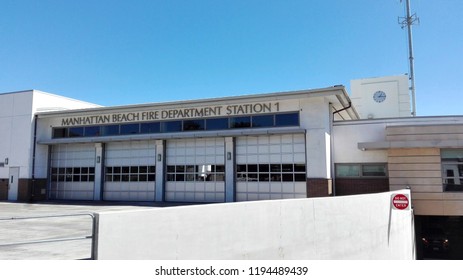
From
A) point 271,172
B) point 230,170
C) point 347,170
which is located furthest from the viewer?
point 230,170

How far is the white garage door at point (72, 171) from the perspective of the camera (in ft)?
77.6

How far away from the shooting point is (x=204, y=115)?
20703 mm

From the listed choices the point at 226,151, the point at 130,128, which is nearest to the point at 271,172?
the point at 226,151

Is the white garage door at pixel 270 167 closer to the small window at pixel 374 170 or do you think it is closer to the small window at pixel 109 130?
the small window at pixel 374 170

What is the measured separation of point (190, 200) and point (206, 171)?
1977mm

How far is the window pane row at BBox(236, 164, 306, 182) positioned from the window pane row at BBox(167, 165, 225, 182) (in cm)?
115

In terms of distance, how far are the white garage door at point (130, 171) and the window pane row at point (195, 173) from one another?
4.19 feet

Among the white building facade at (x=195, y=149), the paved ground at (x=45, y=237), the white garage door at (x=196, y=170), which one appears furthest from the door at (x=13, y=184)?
the paved ground at (x=45, y=237)

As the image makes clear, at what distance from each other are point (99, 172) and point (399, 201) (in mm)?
17730

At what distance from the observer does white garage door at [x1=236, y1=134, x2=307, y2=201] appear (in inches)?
739

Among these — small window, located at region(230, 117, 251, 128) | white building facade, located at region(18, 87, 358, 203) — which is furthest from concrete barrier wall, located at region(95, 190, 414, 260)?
small window, located at region(230, 117, 251, 128)

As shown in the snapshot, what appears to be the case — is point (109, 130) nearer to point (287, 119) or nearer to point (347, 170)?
point (287, 119)

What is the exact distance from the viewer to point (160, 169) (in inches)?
847

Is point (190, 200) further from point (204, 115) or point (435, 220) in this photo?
point (435, 220)
